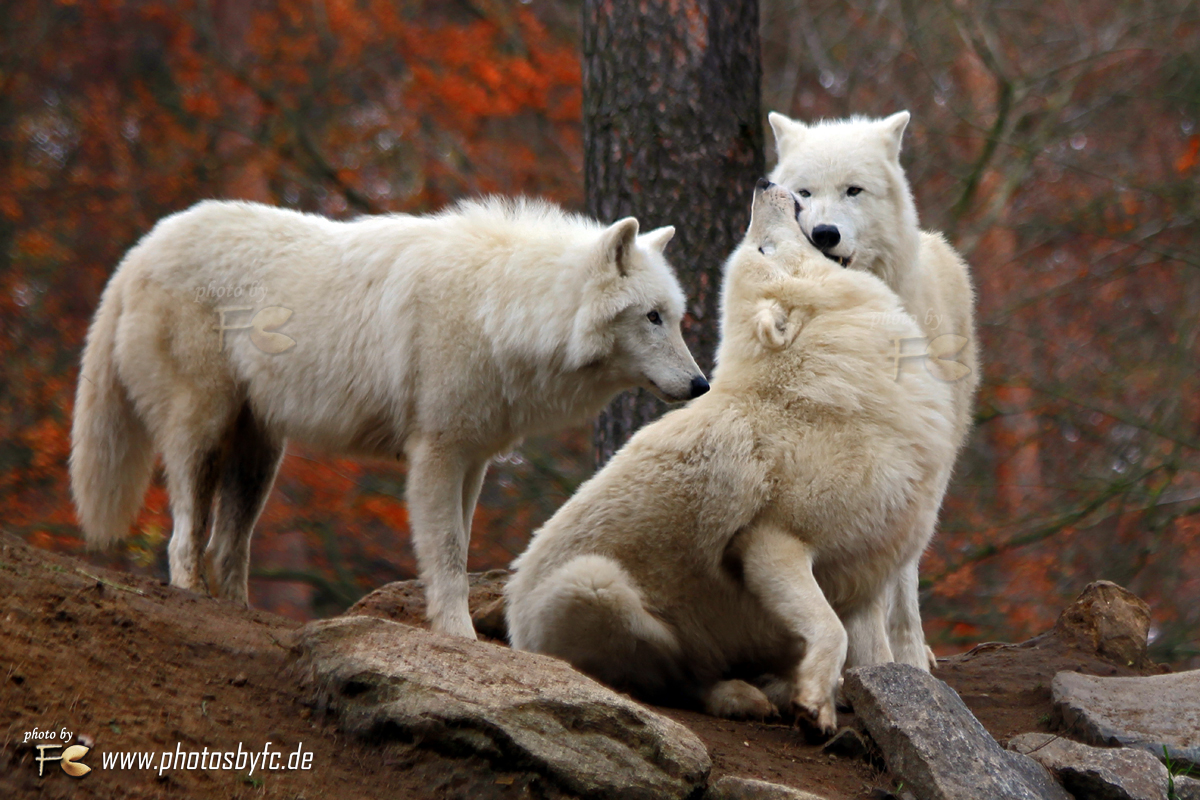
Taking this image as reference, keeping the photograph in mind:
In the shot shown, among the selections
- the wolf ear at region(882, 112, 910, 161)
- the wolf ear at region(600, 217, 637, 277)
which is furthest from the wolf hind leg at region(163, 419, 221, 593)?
the wolf ear at region(882, 112, 910, 161)

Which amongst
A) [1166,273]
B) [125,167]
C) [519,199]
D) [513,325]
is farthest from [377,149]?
[1166,273]

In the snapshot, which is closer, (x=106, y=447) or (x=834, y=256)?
(x=834, y=256)

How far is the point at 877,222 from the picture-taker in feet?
15.4

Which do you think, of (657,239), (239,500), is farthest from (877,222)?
(239,500)

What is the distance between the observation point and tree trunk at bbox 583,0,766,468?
19.1ft

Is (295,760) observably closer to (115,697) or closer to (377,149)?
A: (115,697)

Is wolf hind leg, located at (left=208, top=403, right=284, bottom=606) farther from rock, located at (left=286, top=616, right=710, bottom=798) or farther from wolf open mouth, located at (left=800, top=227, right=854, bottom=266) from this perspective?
wolf open mouth, located at (left=800, top=227, right=854, bottom=266)

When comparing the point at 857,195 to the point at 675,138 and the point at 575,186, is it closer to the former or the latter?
the point at 675,138

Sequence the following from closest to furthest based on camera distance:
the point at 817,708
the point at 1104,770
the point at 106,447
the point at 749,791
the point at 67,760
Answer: the point at 67,760 < the point at 749,791 < the point at 1104,770 < the point at 817,708 < the point at 106,447

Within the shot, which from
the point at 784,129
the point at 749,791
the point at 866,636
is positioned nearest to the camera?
the point at 749,791

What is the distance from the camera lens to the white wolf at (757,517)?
3.77 meters

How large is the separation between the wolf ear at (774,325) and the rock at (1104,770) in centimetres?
168

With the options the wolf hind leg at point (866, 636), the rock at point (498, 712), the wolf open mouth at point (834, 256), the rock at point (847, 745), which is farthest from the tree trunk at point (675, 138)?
the rock at point (498, 712)

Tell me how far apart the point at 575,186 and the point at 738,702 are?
793 cm
